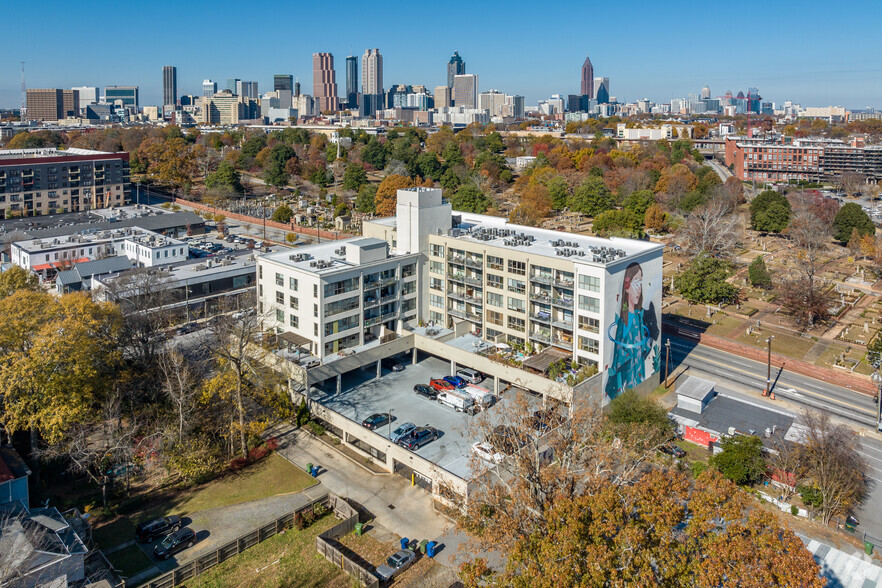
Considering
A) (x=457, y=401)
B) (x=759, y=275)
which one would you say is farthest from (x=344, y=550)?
(x=759, y=275)

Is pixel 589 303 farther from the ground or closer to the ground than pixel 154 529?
farther from the ground

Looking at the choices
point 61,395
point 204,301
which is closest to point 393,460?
point 61,395

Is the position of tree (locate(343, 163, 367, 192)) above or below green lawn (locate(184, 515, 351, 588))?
above

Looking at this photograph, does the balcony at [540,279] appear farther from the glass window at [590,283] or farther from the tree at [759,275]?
the tree at [759,275]

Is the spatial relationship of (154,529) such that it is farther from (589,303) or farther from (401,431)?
(589,303)

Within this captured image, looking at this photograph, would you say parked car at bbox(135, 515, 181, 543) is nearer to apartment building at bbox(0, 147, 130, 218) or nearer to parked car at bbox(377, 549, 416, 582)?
parked car at bbox(377, 549, 416, 582)

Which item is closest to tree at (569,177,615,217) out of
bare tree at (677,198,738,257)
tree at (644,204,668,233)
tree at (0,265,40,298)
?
tree at (644,204,668,233)

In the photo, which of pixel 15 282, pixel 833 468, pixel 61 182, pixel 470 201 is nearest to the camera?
pixel 833 468

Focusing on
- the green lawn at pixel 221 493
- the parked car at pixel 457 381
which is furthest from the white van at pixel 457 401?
the green lawn at pixel 221 493
